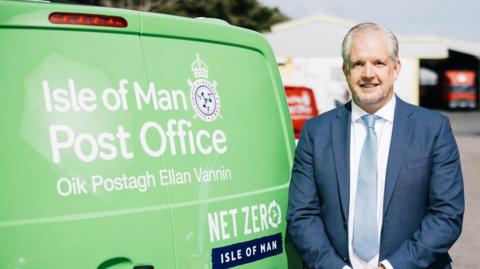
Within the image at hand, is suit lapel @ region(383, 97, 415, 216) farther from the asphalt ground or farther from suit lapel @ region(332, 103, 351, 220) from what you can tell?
the asphalt ground

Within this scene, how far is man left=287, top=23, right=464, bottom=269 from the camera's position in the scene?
2.69 meters

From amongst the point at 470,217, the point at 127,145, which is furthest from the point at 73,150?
the point at 470,217

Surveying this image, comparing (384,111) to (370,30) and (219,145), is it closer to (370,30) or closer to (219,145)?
(370,30)

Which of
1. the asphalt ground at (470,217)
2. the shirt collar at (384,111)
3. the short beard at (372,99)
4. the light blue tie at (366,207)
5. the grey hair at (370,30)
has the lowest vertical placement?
the asphalt ground at (470,217)

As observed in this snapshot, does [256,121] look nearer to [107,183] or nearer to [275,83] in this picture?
[275,83]

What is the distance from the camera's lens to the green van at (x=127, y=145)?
227cm

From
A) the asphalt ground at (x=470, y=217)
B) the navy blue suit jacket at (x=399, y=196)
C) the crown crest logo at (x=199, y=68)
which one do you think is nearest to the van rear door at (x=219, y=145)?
the crown crest logo at (x=199, y=68)

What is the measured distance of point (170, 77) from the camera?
2625mm

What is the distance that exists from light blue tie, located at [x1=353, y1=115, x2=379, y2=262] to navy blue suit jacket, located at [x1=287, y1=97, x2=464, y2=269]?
40mm

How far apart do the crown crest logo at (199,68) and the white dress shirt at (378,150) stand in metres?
0.64

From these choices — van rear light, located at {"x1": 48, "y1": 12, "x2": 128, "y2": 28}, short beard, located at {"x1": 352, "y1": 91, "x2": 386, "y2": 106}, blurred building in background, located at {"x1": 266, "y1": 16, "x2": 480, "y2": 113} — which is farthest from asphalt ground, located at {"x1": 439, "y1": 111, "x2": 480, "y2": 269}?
van rear light, located at {"x1": 48, "y1": 12, "x2": 128, "y2": 28}

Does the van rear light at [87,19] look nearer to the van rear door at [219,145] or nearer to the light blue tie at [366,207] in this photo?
the van rear door at [219,145]

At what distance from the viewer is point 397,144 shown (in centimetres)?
274

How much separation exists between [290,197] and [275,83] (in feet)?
1.82
